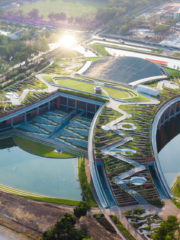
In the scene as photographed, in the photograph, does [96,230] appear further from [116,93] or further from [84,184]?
[116,93]

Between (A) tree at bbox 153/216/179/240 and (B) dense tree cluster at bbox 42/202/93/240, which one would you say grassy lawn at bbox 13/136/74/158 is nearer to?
(B) dense tree cluster at bbox 42/202/93/240

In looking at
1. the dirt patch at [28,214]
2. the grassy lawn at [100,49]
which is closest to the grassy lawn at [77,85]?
the grassy lawn at [100,49]

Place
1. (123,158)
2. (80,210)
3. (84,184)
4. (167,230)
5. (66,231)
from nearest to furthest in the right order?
(167,230) → (66,231) → (80,210) → (84,184) → (123,158)

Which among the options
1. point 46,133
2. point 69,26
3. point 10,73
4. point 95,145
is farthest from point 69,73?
point 69,26

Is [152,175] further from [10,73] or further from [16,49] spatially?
[16,49]

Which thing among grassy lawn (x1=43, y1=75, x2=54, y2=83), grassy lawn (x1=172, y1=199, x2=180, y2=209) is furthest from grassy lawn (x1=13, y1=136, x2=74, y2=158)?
grassy lawn (x1=172, y1=199, x2=180, y2=209)

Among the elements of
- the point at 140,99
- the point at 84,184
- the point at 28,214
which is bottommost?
the point at 28,214

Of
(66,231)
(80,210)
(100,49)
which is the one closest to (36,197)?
(80,210)
